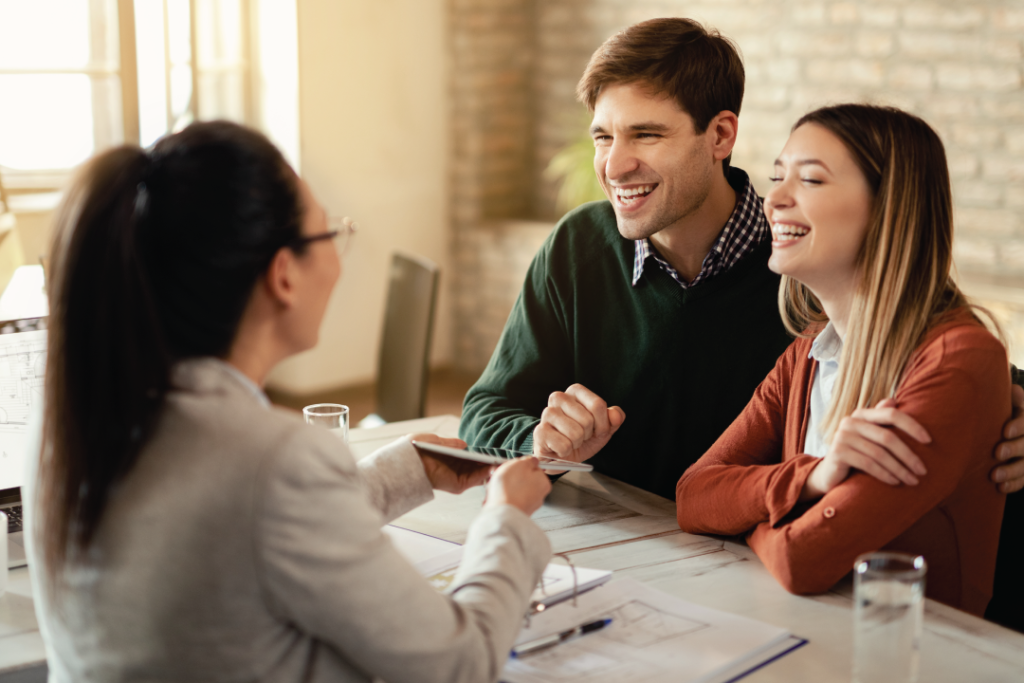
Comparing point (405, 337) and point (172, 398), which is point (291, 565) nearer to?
point (172, 398)

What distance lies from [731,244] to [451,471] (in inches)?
31.1

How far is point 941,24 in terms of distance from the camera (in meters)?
3.44

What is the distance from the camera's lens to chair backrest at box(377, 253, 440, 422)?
246 cm

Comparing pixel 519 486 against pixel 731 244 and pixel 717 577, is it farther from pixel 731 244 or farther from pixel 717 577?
pixel 731 244

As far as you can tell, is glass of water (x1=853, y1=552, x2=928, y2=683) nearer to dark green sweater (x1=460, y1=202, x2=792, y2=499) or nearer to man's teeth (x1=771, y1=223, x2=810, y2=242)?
man's teeth (x1=771, y1=223, x2=810, y2=242)

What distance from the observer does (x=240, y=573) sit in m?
0.78

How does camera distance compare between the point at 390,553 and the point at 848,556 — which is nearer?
the point at 390,553

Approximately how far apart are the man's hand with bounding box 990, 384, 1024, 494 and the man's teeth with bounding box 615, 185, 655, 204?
76cm

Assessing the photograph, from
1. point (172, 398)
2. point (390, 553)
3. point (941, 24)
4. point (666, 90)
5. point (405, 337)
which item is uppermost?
point (941, 24)

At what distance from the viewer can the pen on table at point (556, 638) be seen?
1.05m

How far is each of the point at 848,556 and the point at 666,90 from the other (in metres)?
0.92

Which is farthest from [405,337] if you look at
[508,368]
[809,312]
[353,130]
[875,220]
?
[353,130]

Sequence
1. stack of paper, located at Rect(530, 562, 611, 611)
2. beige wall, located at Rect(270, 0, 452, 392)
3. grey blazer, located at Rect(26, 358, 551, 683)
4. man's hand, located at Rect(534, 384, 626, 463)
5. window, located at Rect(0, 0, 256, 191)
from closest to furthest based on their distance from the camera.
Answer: grey blazer, located at Rect(26, 358, 551, 683) < stack of paper, located at Rect(530, 562, 611, 611) < man's hand, located at Rect(534, 384, 626, 463) < window, located at Rect(0, 0, 256, 191) < beige wall, located at Rect(270, 0, 452, 392)

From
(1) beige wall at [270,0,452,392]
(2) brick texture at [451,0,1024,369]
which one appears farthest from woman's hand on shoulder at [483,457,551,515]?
(1) beige wall at [270,0,452,392]
